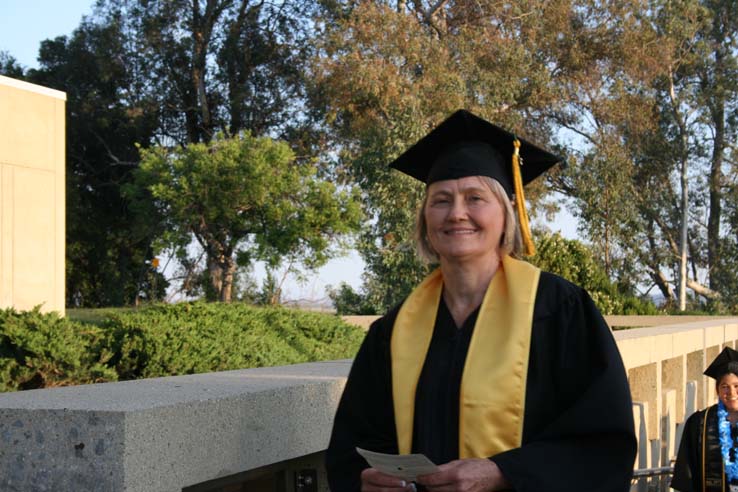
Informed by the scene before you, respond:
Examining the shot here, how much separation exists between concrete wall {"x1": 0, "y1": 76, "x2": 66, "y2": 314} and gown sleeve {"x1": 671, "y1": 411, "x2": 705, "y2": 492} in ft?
31.7

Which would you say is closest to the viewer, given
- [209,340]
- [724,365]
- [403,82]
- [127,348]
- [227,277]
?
[724,365]

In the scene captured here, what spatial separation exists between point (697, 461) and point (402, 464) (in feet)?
15.0

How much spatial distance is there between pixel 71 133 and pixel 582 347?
97.2 ft

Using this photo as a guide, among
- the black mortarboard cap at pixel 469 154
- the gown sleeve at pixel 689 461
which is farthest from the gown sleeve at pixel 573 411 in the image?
the gown sleeve at pixel 689 461

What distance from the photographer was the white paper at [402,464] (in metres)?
2.33

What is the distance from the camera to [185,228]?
2278 cm

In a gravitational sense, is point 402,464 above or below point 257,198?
below

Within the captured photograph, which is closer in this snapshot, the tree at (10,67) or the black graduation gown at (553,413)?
the black graduation gown at (553,413)

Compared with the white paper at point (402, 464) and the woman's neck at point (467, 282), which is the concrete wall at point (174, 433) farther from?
the woman's neck at point (467, 282)

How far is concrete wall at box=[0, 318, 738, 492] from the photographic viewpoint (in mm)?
2398

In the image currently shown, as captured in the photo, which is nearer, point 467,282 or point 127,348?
point 467,282

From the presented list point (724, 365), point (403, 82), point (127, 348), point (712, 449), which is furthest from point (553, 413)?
point (403, 82)

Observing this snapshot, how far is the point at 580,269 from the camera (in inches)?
753

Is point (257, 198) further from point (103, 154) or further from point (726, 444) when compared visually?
point (726, 444)
